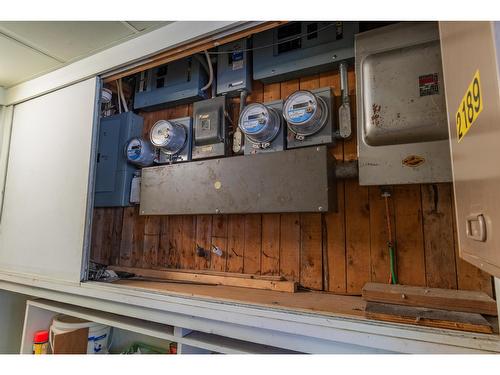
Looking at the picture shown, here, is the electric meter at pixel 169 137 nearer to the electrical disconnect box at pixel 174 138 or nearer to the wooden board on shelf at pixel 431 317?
the electrical disconnect box at pixel 174 138

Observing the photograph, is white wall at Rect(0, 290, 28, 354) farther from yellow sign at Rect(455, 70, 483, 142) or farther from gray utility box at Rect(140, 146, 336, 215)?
yellow sign at Rect(455, 70, 483, 142)

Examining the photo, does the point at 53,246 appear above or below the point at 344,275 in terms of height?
above

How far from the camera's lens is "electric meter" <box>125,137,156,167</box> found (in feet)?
5.52

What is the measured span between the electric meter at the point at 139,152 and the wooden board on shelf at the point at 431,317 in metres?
1.40

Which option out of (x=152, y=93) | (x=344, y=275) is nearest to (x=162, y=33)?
(x=152, y=93)

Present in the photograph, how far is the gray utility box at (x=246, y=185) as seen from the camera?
1123 millimetres

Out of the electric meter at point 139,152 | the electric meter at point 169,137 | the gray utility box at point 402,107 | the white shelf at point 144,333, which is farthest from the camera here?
the electric meter at point 139,152

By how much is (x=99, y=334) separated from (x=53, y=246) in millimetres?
566

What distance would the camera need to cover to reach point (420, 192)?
3.84ft

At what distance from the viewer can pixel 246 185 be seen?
1.26 metres

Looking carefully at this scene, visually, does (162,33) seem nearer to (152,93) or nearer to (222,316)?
(152,93)

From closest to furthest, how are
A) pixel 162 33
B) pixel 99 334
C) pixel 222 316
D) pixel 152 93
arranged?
Answer: pixel 222 316 → pixel 162 33 → pixel 99 334 → pixel 152 93

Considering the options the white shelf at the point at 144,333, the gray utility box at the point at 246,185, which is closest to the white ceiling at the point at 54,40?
the gray utility box at the point at 246,185

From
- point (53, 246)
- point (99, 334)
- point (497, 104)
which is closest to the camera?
point (497, 104)
